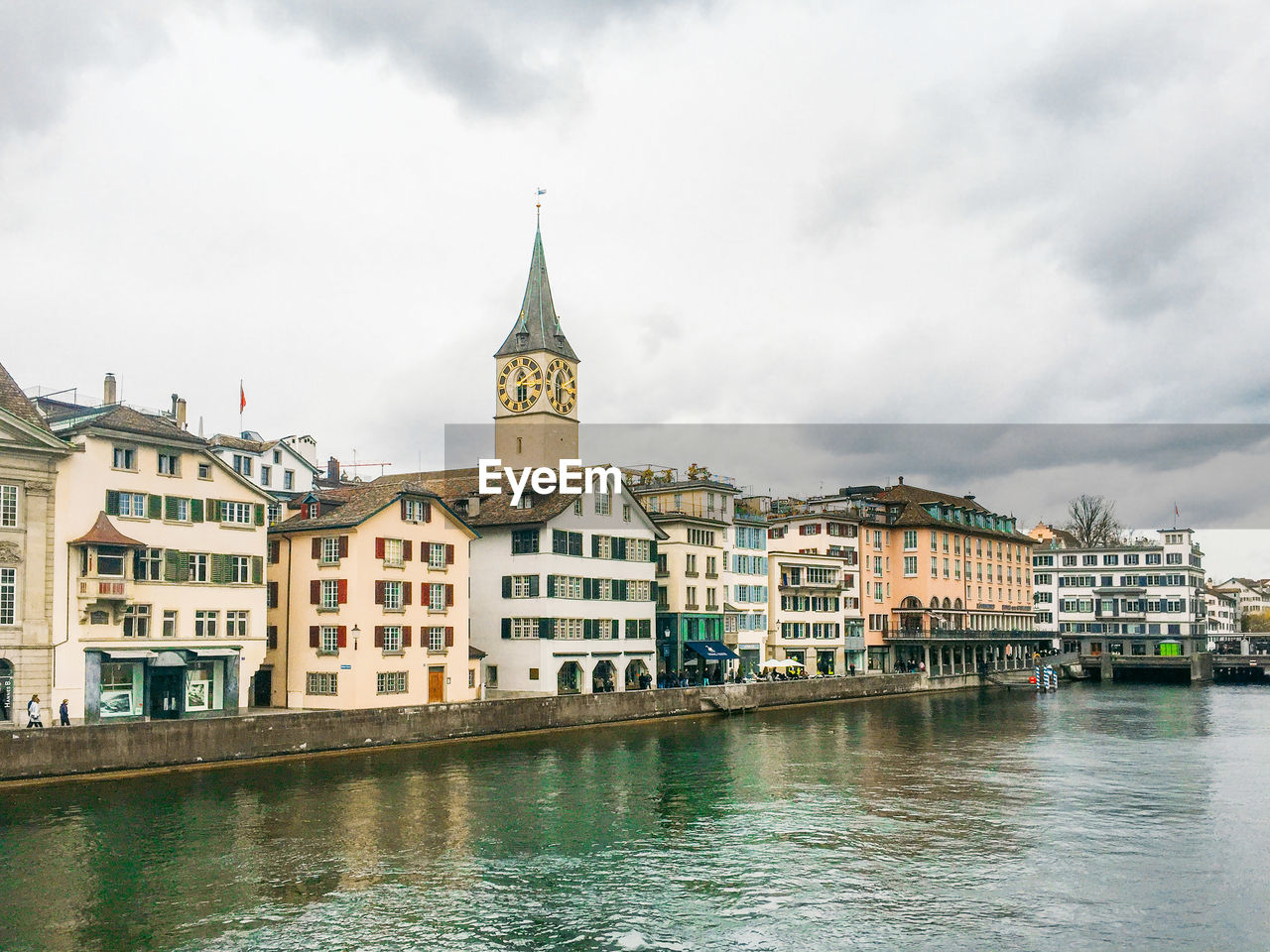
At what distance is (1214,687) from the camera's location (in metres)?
130

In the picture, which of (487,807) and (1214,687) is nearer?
(487,807)

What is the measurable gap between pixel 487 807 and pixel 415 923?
45.4 ft

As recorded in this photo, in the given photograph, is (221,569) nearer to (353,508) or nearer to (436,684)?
(353,508)

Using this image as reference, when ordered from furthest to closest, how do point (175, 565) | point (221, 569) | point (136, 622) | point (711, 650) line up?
point (711, 650)
point (221, 569)
point (175, 565)
point (136, 622)

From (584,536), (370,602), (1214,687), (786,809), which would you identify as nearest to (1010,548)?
(1214,687)

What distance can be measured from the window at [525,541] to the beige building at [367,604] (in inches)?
230

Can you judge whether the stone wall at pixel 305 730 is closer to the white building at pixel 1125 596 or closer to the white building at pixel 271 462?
the white building at pixel 271 462

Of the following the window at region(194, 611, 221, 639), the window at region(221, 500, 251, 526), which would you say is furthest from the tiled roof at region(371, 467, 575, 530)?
the window at region(194, 611, 221, 639)

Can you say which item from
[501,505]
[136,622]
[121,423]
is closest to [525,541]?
[501,505]

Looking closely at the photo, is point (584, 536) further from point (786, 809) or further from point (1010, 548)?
point (1010, 548)

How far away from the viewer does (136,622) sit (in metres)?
56.5

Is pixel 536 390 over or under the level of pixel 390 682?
over

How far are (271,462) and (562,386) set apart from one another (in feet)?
90.7

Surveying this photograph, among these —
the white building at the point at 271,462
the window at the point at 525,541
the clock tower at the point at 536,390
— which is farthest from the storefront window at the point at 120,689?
the clock tower at the point at 536,390
